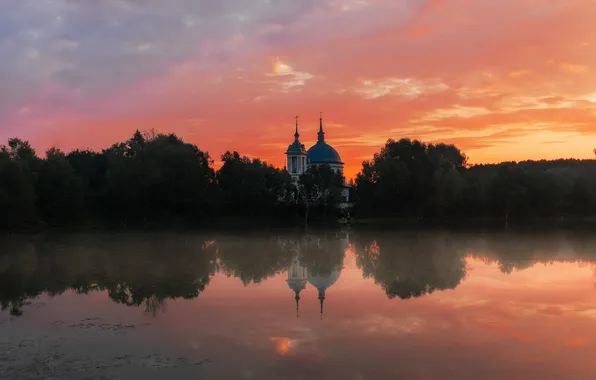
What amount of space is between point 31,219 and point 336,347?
5236 cm

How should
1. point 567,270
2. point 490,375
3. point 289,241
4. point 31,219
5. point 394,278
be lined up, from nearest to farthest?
point 490,375, point 394,278, point 567,270, point 289,241, point 31,219

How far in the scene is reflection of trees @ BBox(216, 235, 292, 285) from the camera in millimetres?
24000

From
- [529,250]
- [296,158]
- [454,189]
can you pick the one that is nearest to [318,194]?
[454,189]

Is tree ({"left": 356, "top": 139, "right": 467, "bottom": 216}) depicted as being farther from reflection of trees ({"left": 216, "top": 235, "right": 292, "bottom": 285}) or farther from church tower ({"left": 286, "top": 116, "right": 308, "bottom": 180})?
reflection of trees ({"left": 216, "top": 235, "right": 292, "bottom": 285})

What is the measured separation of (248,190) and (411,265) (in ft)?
146

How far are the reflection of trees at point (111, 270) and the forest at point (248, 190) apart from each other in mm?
23696

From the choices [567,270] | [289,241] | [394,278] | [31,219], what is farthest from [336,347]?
[31,219]

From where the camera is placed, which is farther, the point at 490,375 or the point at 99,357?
the point at 99,357

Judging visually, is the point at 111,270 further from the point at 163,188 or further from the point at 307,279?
the point at 163,188

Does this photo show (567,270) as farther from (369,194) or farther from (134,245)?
(369,194)

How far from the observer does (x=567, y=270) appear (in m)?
24.4

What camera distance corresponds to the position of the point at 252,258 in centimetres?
2948

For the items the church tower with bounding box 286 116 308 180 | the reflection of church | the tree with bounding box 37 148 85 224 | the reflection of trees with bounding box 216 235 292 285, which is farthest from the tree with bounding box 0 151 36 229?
the church tower with bounding box 286 116 308 180

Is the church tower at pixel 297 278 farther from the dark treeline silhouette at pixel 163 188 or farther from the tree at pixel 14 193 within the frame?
the dark treeline silhouette at pixel 163 188
